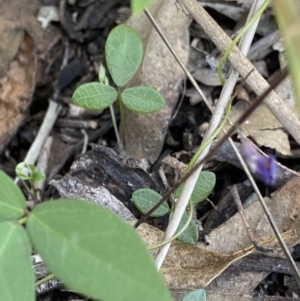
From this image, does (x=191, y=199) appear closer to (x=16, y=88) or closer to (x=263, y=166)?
(x=263, y=166)

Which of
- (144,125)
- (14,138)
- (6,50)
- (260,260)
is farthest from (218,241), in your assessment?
(6,50)

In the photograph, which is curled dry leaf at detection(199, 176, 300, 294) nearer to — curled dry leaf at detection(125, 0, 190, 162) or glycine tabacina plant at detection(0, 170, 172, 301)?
curled dry leaf at detection(125, 0, 190, 162)

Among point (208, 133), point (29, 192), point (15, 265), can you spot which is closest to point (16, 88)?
point (29, 192)

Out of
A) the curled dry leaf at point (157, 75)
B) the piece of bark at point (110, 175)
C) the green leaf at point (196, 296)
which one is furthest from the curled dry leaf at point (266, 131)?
the green leaf at point (196, 296)

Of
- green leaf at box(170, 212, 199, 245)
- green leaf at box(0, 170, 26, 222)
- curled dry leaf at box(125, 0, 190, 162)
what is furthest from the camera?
curled dry leaf at box(125, 0, 190, 162)

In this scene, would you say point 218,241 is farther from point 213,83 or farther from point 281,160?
point 213,83

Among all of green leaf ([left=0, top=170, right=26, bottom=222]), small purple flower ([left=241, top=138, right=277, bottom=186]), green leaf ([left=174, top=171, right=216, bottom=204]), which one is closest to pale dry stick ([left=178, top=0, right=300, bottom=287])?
green leaf ([left=174, top=171, right=216, bottom=204])
